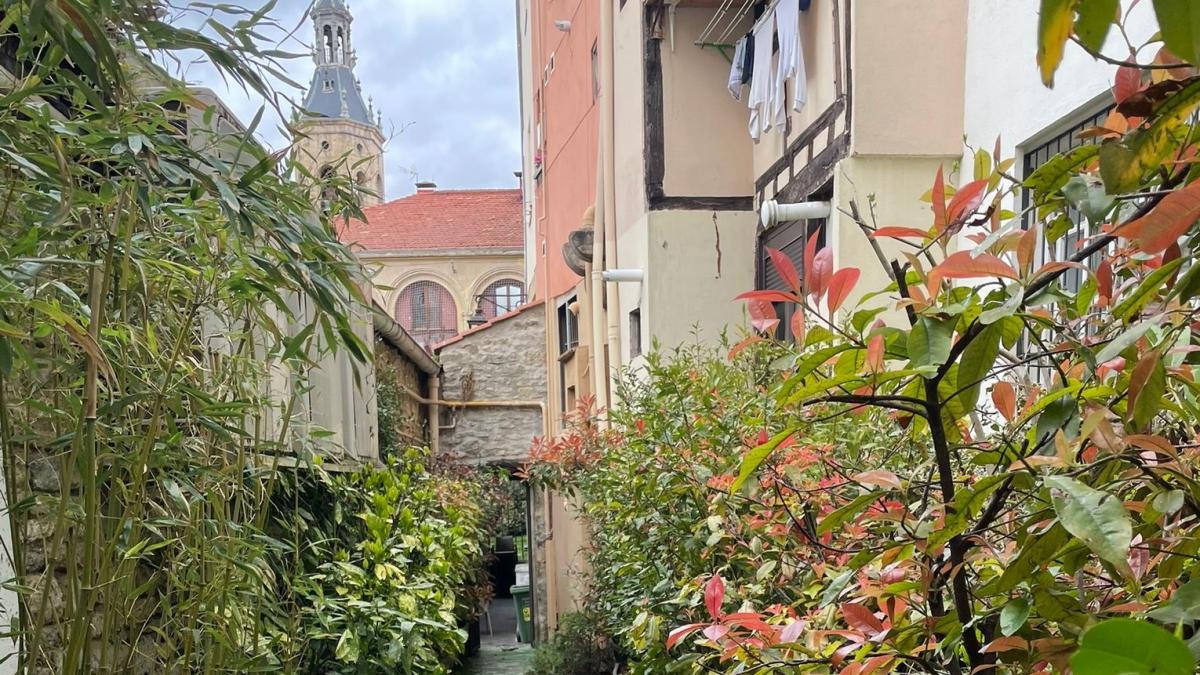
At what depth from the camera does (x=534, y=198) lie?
1789 cm

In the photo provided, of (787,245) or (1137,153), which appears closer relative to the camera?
(1137,153)

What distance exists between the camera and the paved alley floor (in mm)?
11328

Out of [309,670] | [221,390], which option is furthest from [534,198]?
[221,390]

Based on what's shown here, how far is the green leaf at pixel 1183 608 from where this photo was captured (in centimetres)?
70

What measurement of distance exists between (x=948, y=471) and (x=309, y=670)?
3.87 meters

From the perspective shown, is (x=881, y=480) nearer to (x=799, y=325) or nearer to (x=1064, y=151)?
(x=799, y=325)

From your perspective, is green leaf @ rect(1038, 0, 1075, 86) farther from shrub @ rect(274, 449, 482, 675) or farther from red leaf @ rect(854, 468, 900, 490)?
shrub @ rect(274, 449, 482, 675)

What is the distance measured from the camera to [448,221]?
3331 cm

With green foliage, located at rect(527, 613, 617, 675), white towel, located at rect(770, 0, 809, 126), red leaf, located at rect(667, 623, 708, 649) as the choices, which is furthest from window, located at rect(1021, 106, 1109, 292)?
green foliage, located at rect(527, 613, 617, 675)

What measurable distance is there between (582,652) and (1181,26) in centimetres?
732

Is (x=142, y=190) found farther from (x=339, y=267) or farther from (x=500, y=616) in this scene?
(x=500, y=616)

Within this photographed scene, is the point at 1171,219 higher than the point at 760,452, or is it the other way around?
the point at 1171,219

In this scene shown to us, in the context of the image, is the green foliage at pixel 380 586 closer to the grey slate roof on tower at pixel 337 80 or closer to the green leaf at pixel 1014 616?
the green leaf at pixel 1014 616

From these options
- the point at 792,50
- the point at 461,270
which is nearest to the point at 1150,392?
the point at 792,50
